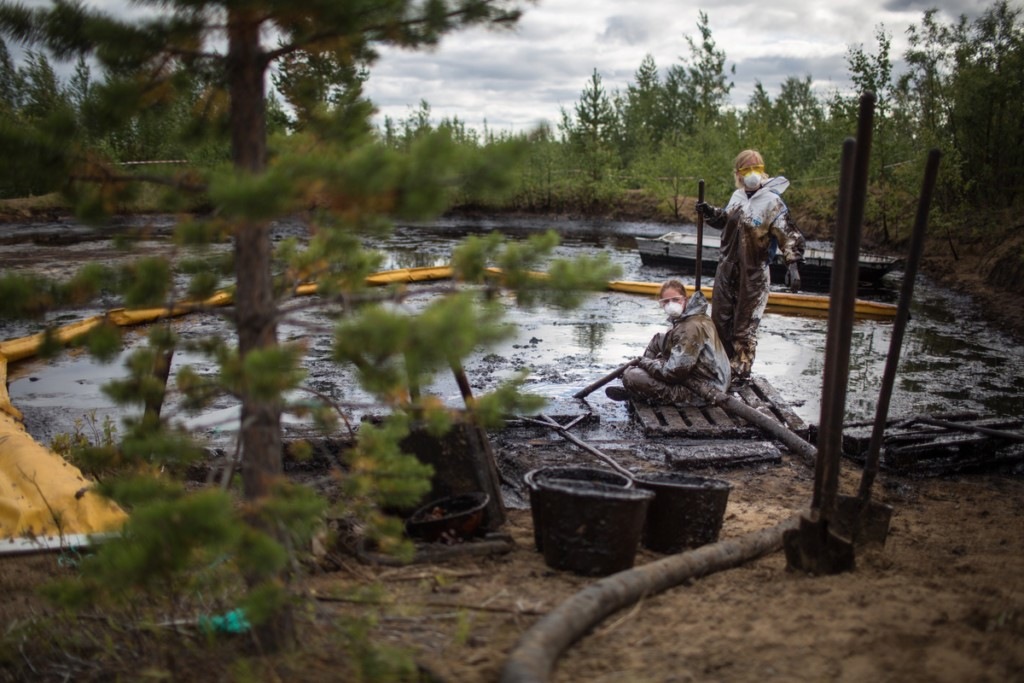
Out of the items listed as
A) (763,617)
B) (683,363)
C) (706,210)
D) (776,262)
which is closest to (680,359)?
(683,363)

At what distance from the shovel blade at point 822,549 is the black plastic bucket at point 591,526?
0.77 metres

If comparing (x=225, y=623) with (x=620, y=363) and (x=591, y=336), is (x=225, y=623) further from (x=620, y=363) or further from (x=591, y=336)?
(x=591, y=336)

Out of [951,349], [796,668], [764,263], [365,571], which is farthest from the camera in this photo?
[951,349]

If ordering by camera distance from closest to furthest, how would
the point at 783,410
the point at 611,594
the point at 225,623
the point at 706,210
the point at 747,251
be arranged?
the point at 225,623 < the point at 611,594 < the point at 783,410 < the point at 747,251 < the point at 706,210

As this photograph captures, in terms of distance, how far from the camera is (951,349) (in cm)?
1180

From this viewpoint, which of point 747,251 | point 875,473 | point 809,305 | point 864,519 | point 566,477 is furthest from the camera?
point 809,305

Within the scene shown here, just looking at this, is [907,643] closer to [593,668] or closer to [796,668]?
[796,668]

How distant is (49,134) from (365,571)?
7.80 feet

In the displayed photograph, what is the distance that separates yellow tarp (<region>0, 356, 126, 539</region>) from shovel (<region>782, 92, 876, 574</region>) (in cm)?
350

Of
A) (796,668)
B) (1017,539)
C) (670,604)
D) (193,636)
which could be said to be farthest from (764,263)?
(193,636)

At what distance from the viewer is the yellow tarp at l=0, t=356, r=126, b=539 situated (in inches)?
193

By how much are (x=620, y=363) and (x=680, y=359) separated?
112 inches

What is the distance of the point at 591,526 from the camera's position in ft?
13.6

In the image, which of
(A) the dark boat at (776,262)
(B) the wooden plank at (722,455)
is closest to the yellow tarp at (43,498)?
(B) the wooden plank at (722,455)
